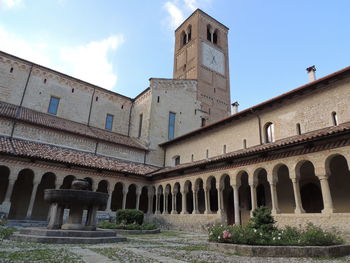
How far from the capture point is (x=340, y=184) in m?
12.7

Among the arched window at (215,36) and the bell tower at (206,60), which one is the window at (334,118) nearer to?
the bell tower at (206,60)

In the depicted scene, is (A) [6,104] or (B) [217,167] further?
(A) [6,104]

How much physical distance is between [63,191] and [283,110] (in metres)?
13.2

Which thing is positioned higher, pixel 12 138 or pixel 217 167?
pixel 12 138

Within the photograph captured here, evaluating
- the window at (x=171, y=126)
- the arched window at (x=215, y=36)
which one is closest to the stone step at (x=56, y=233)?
the window at (x=171, y=126)

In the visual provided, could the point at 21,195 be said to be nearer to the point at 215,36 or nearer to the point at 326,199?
the point at 326,199

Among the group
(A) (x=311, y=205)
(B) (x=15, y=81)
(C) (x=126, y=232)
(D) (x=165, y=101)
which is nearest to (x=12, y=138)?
(B) (x=15, y=81)

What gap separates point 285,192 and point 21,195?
18059 mm

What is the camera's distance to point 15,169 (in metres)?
15.4

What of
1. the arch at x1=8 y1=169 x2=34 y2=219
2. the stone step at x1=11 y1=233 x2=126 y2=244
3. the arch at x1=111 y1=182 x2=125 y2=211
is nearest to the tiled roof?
→ the arch at x1=8 y1=169 x2=34 y2=219

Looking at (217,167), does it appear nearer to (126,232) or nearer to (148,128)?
(126,232)

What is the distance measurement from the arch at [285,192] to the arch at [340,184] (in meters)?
2.16

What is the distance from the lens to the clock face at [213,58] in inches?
1312

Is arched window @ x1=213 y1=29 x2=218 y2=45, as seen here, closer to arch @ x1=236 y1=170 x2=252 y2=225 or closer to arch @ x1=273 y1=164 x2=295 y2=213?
arch @ x1=236 y1=170 x2=252 y2=225
